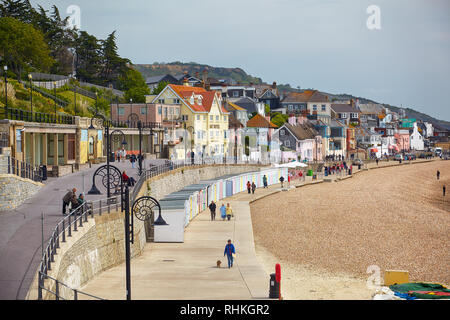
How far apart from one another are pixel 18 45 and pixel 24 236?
56.3m

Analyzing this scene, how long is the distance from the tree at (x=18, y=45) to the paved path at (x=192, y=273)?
43.9 meters

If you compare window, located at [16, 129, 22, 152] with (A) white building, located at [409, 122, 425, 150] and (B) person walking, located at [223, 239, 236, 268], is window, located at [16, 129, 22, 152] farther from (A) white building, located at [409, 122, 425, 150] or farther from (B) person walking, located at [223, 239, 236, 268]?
(A) white building, located at [409, 122, 425, 150]

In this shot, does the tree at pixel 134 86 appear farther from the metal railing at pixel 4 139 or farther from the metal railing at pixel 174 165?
the metal railing at pixel 4 139

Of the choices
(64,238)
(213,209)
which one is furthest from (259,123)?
(64,238)

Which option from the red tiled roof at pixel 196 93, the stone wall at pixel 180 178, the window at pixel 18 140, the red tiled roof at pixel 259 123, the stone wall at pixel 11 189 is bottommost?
the stone wall at pixel 180 178

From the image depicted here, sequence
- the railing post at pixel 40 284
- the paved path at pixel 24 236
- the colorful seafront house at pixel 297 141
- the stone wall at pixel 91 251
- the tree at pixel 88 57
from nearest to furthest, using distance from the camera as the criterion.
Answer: the railing post at pixel 40 284 < the paved path at pixel 24 236 < the stone wall at pixel 91 251 < the colorful seafront house at pixel 297 141 < the tree at pixel 88 57

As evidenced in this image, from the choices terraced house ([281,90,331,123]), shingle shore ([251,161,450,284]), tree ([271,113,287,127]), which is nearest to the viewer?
shingle shore ([251,161,450,284])

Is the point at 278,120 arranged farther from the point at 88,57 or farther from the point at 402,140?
the point at 402,140

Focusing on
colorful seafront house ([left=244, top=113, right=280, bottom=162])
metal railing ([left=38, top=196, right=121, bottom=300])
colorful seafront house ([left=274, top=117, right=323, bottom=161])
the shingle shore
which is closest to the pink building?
colorful seafront house ([left=274, top=117, right=323, bottom=161])

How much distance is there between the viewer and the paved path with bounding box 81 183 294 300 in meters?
20.0

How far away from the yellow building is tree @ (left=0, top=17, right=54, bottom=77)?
1673cm

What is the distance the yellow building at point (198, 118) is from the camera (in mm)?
75750

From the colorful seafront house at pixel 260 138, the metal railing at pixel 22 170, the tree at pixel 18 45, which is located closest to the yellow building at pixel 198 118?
the colorful seafront house at pixel 260 138

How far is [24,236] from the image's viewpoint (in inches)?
746
